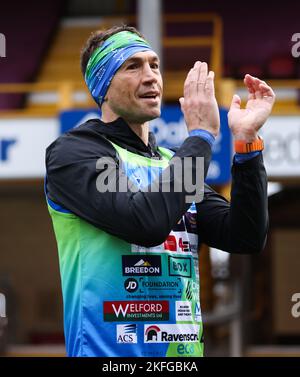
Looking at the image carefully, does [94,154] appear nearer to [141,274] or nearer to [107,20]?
[141,274]

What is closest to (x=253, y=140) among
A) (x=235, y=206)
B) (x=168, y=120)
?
(x=235, y=206)

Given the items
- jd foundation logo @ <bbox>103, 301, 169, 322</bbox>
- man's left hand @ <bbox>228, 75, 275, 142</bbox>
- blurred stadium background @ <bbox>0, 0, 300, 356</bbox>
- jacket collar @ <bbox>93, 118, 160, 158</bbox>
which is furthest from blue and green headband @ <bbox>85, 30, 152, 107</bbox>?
blurred stadium background @ <bbox>0, 0, 300, 356</bbox>

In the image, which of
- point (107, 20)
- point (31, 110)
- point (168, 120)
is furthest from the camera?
point (107, 20)

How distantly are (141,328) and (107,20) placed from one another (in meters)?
16.2

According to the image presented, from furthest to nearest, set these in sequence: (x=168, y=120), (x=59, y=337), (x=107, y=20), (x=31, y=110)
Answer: (x=107, y=20), (x=59, y=337), (x=31, y=110), (x=168, y=120)

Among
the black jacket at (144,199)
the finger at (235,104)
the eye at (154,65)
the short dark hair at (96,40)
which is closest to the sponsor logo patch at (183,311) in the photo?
the black jacket at (144,199)

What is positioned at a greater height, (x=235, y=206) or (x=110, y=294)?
(x=235, y=206)

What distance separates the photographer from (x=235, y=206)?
3.01m

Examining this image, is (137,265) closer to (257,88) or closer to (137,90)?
(137,90)

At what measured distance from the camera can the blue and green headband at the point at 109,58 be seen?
312cm

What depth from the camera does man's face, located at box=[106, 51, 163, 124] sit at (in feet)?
10.0

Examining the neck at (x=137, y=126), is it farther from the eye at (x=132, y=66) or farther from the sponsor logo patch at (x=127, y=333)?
the sponsor logo patch at (x=127, y=333)

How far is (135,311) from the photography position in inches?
115

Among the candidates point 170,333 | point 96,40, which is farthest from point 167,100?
point 170,333
